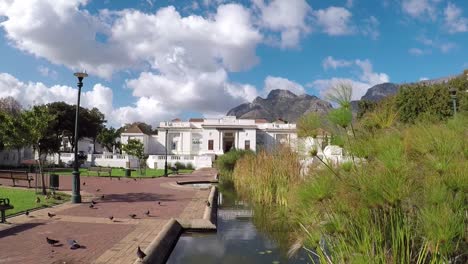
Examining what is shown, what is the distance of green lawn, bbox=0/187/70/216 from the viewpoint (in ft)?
36.0

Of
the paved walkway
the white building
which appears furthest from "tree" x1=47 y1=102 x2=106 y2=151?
the paved walkway

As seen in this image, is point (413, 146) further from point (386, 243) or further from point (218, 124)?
point (218, 124)

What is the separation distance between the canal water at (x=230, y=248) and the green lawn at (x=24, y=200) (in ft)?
16.4

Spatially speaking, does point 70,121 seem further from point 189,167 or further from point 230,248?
point 230,248

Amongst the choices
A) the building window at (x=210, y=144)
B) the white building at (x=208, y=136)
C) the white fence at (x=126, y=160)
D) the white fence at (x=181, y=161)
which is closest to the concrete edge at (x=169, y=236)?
the white fence at (x=181, y=161)

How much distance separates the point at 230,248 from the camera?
797cm

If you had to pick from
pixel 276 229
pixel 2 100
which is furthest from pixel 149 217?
pixel 2 100

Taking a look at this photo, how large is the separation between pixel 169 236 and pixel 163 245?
783 mm

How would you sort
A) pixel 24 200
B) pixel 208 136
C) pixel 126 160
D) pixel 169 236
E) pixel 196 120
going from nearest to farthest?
1. pixel 169 236
2. pixel 24 200
3. pixel 126 160
4. pixel 208 136
5. pixel 196 120

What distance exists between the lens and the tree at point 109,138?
69031 millimetres

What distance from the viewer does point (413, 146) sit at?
3855 millimetres

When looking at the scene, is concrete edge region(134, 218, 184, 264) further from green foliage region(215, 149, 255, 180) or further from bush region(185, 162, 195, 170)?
bush region(185, 162, 195, 170)

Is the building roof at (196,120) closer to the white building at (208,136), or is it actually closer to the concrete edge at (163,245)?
the white building at (208,136)

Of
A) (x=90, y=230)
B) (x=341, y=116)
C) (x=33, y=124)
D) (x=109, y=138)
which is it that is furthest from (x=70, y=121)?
(x=341, y=116)
